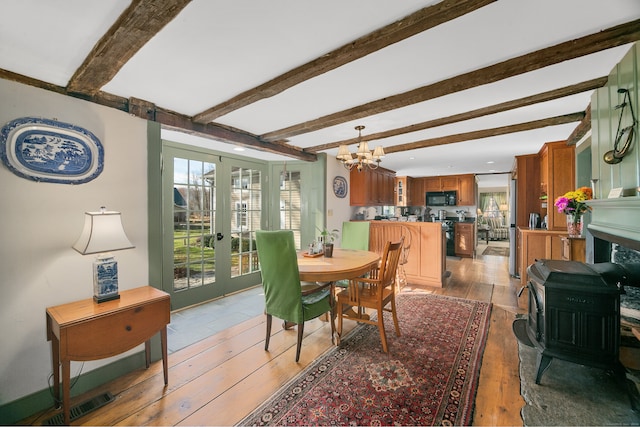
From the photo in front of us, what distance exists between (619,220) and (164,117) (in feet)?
12.1

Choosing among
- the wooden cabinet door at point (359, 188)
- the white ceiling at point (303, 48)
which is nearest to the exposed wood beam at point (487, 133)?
the white ceiling at point (303, 48)

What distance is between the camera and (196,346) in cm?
250

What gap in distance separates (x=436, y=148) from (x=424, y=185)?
12.3 feet

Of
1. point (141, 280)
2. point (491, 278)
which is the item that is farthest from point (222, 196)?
point (491, 278)

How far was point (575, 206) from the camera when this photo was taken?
299 cm

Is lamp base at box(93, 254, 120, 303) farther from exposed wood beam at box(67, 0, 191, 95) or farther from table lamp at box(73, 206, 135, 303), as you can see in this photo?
exposed wood beam at box(67, 0, 191, 95)

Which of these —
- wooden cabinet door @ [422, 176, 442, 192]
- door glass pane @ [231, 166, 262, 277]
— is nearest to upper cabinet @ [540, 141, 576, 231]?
wooden cabinet door @ [422, 176, 442, 192]

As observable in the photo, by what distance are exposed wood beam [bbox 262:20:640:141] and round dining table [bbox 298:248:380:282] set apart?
1.45 meters

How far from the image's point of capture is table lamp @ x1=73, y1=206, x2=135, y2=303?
1771 millimetres

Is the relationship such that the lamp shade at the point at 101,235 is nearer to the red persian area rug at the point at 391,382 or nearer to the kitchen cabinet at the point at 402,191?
the red persian area rug at the point at 391,382

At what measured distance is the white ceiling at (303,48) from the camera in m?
1.36

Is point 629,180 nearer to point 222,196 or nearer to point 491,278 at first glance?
point 491,278

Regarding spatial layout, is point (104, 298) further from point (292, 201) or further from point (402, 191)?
point (402, 191)

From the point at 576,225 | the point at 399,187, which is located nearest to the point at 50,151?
the point at 576,225
